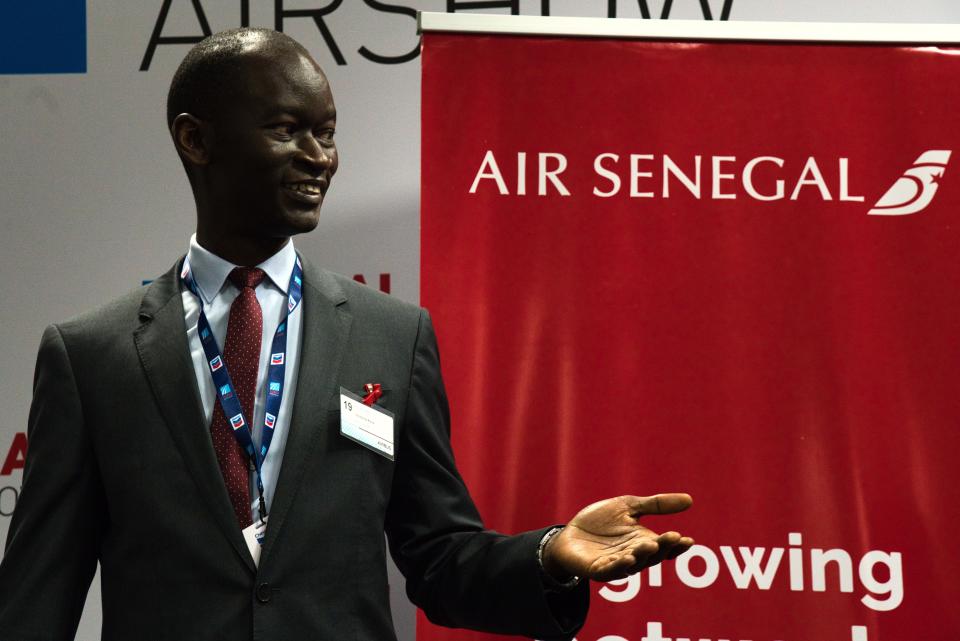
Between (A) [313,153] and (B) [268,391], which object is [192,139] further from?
(B) [268,391]

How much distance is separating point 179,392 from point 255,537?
9.6 inches

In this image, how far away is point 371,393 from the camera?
6.08 ft

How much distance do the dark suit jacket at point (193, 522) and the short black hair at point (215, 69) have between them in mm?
302

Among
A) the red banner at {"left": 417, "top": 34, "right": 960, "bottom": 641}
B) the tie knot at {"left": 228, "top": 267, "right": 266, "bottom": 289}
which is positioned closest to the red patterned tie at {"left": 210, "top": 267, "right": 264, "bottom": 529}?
the tie knot at {"left": 228, "top": 267, "right": 266, "bottom": 289}

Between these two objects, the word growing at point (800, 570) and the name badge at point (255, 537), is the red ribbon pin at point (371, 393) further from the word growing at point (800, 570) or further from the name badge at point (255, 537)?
the word growing at point (800, 570)

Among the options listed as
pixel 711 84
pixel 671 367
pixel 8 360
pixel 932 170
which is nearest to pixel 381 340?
pixel 671 367

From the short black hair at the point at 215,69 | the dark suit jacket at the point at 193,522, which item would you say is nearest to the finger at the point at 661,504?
the dark suit jacket at the point at 193,522

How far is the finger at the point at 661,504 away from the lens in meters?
1.63

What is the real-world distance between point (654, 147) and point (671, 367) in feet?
1.61

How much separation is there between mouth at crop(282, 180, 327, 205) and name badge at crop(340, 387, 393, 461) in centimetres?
30

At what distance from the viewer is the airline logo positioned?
2.63 m

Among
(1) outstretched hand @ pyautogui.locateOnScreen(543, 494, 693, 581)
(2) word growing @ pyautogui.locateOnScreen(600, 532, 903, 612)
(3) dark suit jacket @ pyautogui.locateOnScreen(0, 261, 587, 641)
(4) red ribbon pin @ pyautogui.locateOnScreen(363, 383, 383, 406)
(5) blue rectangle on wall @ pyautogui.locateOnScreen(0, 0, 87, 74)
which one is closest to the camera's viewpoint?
(1) outstretched hand @ pyautogui.locateOnScreen(543, 494, 693, 581)

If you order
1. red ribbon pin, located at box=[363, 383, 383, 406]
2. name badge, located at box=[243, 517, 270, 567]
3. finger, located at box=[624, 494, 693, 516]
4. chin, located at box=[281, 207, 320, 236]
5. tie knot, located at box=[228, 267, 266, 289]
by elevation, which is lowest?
name badge, located at box=[243, 517, 270, 567]

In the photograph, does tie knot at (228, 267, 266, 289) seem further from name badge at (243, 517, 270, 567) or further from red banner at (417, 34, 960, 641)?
red banner at (417, 34, 960, 641)
